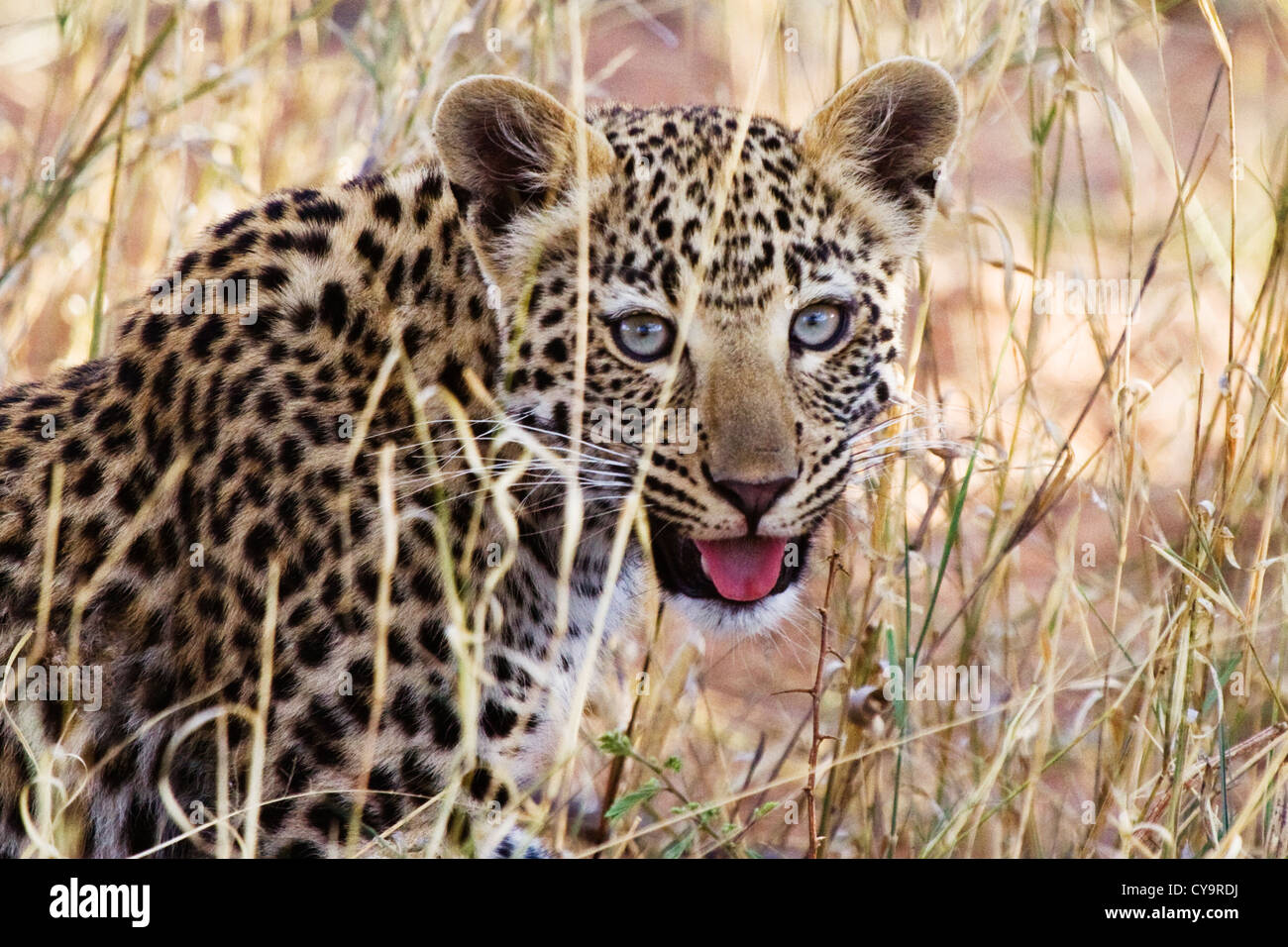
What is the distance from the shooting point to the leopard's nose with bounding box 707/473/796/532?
387 centimetres

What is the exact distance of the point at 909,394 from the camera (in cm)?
473

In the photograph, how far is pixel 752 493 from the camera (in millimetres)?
3877

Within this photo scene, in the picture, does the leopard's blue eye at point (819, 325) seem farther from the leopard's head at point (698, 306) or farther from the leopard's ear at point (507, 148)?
the leopard's ear at point (507, 148)

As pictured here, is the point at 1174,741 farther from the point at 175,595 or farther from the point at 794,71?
the point at 794,71

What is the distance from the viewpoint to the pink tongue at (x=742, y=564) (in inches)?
162
